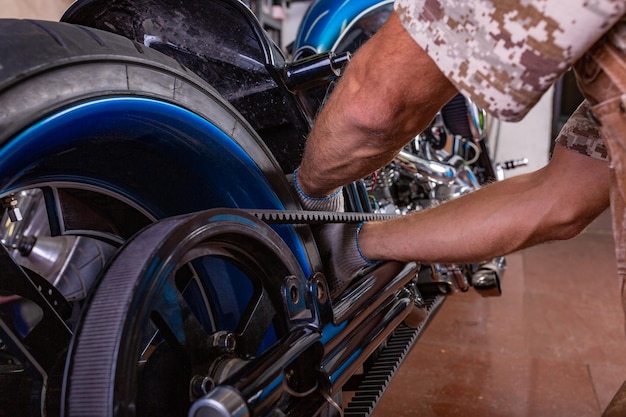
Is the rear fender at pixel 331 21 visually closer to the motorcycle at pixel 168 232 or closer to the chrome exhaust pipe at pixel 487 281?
the motorcycle at pixel 168 232

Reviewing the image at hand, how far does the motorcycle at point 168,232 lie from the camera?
501mm

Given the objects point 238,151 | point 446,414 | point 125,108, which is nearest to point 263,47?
point 238,151

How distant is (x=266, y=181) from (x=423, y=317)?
0.54 m

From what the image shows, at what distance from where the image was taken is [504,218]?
2.91 feet

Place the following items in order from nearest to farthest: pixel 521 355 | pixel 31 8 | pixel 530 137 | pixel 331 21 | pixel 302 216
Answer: pixel 302 216
pixel 331 21
pixel 31 8
pixel 521 355
pixel 530 137

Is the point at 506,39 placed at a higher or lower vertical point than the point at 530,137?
higher

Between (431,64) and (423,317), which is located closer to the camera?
(431,64)

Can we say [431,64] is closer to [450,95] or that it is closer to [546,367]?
[450,95]

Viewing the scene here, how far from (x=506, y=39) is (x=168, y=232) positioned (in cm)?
37

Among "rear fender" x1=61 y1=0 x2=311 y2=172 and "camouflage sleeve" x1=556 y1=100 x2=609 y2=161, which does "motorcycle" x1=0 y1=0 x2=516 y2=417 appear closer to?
"rear fender" x1=61 y1=0 x2=311 y2=172

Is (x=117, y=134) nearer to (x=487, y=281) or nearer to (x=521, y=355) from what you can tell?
(x=487, y=281)

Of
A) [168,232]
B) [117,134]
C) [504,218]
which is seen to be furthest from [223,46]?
[504,218]

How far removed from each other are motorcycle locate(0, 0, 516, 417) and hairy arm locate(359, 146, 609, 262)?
0.05 meters

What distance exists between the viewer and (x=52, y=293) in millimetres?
709
